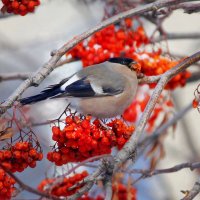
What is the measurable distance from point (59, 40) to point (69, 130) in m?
3.20

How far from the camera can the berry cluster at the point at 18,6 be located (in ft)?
8.68

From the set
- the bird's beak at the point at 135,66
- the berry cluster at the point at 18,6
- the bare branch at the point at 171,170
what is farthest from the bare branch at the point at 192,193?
the berry cluster at the point at 18,6

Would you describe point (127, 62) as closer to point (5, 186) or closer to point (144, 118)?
point (144, 118)

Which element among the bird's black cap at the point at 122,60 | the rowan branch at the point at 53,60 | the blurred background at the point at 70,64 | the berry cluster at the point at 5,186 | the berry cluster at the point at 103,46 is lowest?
the berry cluster at the point at 5,186

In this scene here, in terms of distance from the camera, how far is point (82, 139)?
2420 millimetres

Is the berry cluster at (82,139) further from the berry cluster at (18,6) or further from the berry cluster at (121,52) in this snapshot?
the berry cluster at (121,52)

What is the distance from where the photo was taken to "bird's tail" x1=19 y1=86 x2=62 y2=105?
2.58 meters

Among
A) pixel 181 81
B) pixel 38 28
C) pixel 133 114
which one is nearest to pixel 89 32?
pixel 181 81

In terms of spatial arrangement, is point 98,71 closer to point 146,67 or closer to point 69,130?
point 146,67

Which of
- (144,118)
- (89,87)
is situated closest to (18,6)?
(89,87)

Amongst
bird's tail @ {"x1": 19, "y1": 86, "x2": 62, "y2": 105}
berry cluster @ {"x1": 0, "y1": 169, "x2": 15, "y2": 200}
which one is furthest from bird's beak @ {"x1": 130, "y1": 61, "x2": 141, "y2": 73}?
berry cluster @ {"x1": 0, "y1": 169, "x2": 15, "y2": 200}

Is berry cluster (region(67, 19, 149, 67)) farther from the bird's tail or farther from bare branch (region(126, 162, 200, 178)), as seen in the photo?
bare branch (region(126, 162, 200, 178))

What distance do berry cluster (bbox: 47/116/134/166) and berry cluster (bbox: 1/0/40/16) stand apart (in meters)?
A: 0.51

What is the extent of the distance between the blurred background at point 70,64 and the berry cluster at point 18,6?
1.56 meters
